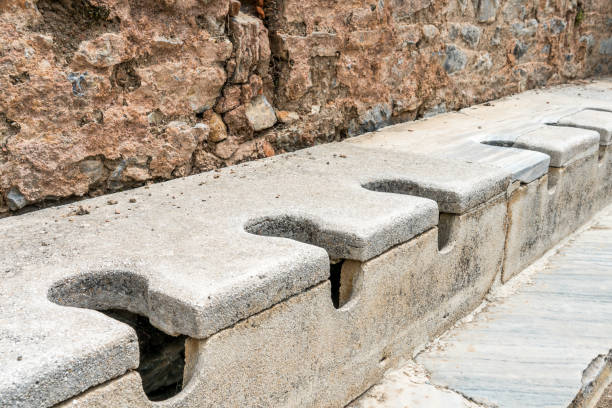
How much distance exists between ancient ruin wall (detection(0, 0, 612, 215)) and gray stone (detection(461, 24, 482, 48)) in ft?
0.05

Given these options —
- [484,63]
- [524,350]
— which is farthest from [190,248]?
[484,63]

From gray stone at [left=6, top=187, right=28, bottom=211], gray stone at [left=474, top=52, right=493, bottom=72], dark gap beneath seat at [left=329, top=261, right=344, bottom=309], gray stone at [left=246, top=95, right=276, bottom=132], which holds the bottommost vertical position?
dark gap beneath seat at [left=329, top=261, right=344, bottom=309]

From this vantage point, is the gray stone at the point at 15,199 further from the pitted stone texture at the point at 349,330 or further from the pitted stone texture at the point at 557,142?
the pitted stone texture at the point at 557,142

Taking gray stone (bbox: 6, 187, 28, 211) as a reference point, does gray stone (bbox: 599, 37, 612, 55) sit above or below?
above

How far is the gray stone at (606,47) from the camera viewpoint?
6.21 m

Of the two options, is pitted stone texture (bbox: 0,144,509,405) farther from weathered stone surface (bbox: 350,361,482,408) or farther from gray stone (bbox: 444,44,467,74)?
gray stone (bbox: 444,44,467,74)

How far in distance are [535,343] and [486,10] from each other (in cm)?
286

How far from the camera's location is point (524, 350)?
7.77ft

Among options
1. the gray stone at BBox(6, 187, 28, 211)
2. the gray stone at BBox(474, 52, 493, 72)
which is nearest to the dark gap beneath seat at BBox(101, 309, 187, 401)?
the gray stone at BBox(6, 187, 28, 211)

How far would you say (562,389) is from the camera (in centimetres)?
211

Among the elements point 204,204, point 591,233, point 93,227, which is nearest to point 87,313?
point 93,227

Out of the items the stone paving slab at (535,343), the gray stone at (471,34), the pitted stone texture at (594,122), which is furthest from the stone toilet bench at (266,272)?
the gray stone at (471,34)

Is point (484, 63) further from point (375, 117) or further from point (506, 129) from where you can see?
point (375, 117)

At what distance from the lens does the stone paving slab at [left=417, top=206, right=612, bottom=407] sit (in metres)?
2.12
